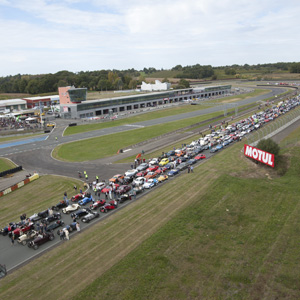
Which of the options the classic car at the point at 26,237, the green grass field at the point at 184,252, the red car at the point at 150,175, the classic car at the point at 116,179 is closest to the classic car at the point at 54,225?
the classic car at the point at 26,237

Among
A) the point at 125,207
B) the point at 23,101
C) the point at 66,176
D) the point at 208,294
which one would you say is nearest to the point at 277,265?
the point at 208,294

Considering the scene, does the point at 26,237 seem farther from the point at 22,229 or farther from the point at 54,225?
the point at 54,225

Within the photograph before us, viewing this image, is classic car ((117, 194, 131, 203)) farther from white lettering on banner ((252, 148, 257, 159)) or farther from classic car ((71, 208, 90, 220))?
white lettering on banner ((252, 148, 257, 159))

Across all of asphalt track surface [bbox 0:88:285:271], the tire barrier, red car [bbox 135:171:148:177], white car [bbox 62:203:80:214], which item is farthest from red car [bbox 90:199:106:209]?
the tire barrier

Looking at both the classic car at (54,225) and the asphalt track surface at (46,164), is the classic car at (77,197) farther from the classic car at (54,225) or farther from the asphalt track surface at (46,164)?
the classic car at (54,225)

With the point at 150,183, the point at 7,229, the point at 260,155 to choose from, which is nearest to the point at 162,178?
the point at 150,183
